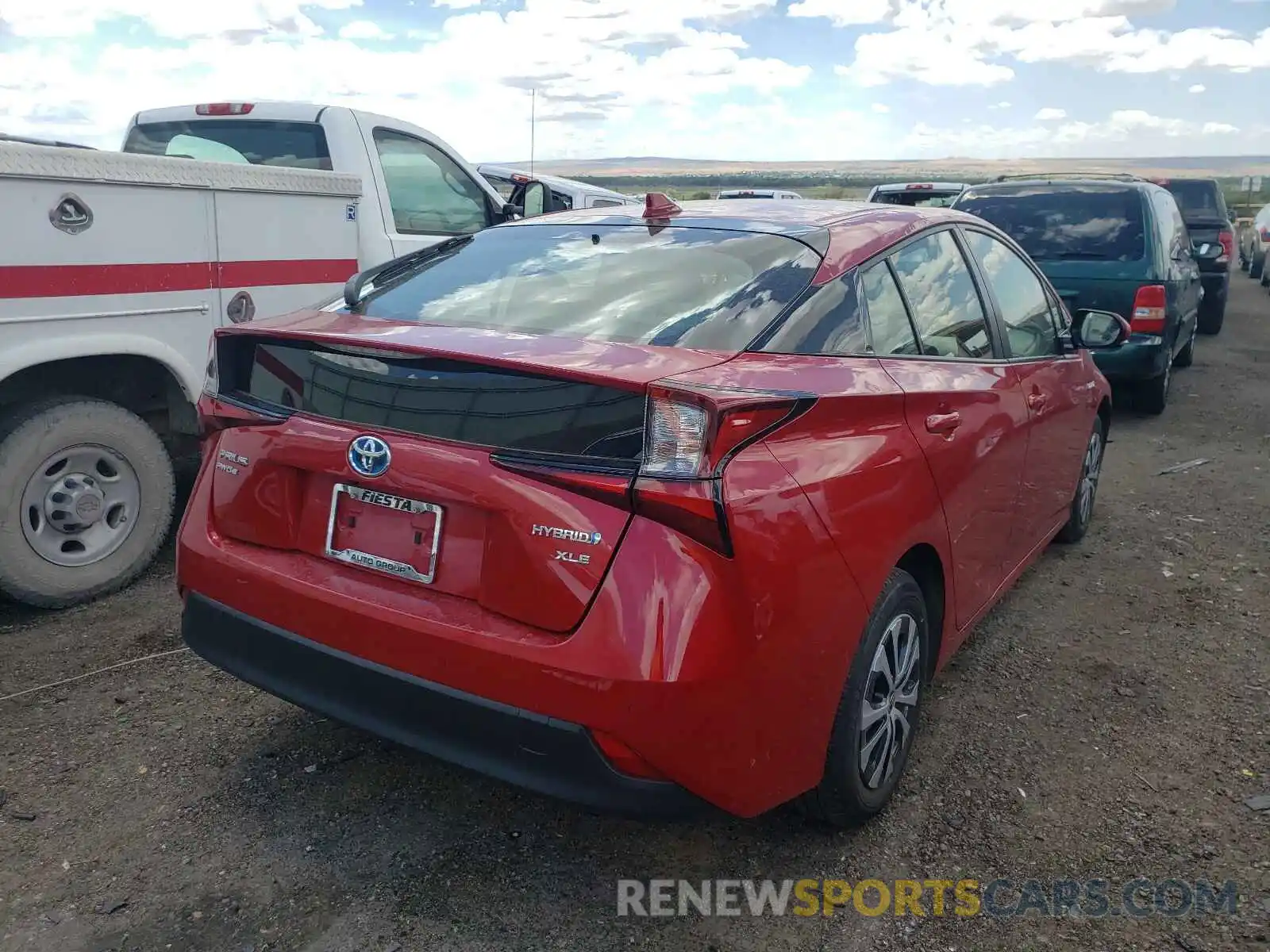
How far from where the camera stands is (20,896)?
2420 millimetres

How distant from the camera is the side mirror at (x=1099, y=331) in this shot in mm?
4398

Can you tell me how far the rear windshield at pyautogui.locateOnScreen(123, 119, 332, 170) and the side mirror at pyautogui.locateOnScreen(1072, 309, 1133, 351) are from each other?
3898 mm

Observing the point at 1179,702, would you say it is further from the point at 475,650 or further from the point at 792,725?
the point at 475,650

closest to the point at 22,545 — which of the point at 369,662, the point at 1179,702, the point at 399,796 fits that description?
the point at 399,796

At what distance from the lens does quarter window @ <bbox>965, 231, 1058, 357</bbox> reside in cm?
→ 377

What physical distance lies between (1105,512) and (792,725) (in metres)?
4.16

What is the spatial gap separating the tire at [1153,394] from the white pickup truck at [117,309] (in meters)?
6.23

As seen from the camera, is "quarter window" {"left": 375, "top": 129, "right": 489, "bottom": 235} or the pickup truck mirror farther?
the pickup truck mirror

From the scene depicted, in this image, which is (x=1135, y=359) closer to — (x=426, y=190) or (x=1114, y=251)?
(x=1114, y=251)

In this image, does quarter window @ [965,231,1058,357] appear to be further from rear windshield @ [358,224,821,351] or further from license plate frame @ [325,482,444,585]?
license plate frame @ [325,482,444,585]

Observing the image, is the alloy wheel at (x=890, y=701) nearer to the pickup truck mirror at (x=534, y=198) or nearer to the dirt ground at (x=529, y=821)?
the dirt ground at (x=529, y=821)

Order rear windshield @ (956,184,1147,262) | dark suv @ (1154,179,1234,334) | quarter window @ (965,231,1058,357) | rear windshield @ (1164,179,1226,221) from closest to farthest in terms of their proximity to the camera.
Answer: quarter window @ (965,231,1058,357), rear windshield @ (956,184,1147,262), dark suv @ (1154,179,1234,334), rear windshield @ (1164,179,1226,221)

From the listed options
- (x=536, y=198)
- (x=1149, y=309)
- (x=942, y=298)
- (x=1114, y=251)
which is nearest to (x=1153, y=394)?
(x=1149, y=309)

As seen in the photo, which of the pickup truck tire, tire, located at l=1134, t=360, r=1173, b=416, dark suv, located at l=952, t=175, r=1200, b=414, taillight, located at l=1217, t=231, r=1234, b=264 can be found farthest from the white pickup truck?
taillight, located at l=1217, t=231, r=1234, b=264
